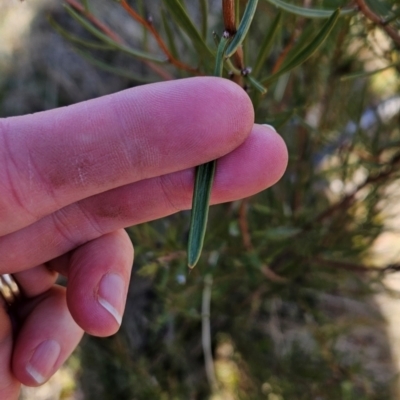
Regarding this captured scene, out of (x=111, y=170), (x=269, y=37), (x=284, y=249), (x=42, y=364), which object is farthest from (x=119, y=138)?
(x=284, y=249)

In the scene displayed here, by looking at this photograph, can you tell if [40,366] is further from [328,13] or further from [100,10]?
[100,10]

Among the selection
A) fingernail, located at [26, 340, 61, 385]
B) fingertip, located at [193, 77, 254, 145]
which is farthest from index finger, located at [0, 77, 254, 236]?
fingernail, located at [26, 340, 61, 385]

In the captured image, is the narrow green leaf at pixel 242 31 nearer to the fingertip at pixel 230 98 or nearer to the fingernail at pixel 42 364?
the fingertip at pixel 230 98

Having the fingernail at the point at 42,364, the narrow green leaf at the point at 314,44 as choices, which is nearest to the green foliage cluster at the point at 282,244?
the narrow green leaf at the point at 314,44

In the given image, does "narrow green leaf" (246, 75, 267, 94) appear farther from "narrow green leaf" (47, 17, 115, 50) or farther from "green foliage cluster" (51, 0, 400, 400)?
"narrow green leaf" (47, 17, 115, 50)

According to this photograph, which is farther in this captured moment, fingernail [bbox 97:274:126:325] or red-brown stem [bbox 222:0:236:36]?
fingernail [bbox 97:274:126:325]

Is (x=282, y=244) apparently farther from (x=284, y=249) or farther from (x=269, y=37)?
(x=269, y=37)
